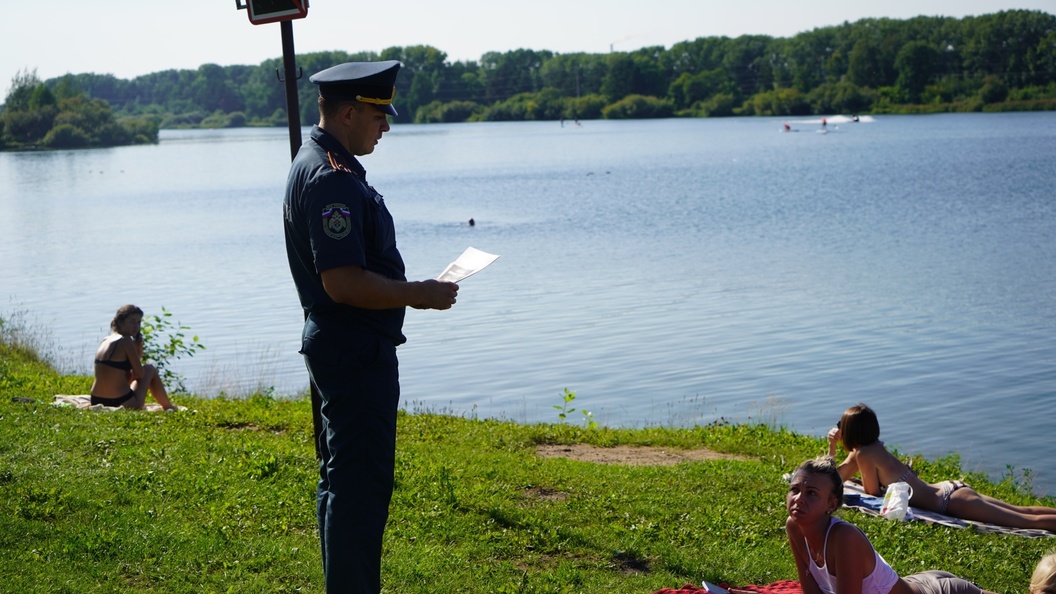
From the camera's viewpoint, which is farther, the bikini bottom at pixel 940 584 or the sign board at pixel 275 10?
the sign board at pixel 275 10

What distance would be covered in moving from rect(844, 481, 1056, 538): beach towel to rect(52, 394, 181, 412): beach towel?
19.6 ft

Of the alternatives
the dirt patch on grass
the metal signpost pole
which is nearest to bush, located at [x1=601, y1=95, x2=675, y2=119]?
the dirt patch on grass

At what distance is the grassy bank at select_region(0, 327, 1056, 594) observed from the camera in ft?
18.0

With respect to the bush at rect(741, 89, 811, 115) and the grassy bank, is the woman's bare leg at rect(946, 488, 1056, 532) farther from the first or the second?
the bush at rect(741, 89, 811, 115)

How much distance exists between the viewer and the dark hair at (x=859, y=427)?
7.63 metres

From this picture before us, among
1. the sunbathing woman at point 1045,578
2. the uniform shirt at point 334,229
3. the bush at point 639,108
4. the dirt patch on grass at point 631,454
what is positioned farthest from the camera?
the bush at point 639,108

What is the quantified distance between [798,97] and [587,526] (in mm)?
139575

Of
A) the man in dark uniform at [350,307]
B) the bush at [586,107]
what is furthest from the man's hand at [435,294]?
the bush at [586,107]

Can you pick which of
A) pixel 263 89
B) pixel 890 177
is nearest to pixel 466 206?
pixel 890 177

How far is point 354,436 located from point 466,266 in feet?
2.73

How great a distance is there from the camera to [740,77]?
166 m

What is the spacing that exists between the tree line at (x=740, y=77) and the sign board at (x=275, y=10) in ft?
354

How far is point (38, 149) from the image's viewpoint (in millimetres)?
110938

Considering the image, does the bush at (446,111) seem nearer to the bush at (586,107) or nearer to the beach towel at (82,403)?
the bush at (586,107)
